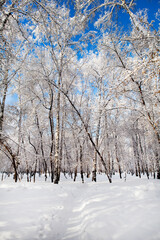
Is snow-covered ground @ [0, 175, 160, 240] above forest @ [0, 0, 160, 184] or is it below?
below

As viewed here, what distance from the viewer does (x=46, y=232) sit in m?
3.12

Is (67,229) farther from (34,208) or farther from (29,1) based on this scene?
(29,1)

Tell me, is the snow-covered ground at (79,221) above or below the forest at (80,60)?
below

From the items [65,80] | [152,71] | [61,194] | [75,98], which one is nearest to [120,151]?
[75,98]

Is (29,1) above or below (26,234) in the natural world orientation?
above

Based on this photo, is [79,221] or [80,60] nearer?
[79,221]

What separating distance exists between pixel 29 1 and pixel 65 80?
31.5 feet

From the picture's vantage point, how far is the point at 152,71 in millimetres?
2420

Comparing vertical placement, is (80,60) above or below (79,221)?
above

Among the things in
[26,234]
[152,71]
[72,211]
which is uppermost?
[152,71]

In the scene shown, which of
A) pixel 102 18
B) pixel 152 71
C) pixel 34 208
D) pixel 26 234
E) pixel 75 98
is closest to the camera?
pixel 152 71

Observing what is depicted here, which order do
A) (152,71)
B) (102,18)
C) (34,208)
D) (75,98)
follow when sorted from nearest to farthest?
(152,71) → (34,208) → (102,18) → (75,98)

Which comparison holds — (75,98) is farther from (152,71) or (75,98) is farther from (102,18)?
(152,71)

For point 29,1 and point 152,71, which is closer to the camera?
point 152,71
